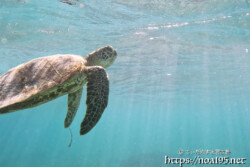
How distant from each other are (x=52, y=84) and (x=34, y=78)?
51 cm

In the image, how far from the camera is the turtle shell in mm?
3564

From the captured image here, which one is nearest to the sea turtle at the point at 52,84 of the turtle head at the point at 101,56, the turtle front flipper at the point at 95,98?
the turtle front flipper at the point at 95,98

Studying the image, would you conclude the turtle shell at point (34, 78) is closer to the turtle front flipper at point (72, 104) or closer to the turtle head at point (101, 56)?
the turtle head at point (101, 56)

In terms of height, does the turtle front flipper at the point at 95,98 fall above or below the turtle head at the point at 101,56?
below

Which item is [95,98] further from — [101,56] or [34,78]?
[101,56]

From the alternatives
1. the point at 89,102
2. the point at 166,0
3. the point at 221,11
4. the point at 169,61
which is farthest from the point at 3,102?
the point at 169,61

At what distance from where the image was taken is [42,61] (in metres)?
4.20

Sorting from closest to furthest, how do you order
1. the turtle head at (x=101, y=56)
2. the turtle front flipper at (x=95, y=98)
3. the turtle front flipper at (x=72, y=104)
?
the turtle front flipper at (x=95, y=98) → the turtle head at (x=101, y=56) → the turtle front flipper at (x=72, y=104)

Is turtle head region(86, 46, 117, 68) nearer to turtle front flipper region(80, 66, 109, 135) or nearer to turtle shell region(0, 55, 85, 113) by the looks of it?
turtle shell region(0, 55, 85, 113)

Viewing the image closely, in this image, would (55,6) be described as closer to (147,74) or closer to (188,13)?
(188,13)

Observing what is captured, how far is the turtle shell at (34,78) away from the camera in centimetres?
356

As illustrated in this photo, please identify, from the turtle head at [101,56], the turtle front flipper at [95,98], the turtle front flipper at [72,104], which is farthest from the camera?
the turtle front flipper at [72,104]

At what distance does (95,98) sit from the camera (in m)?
3.66

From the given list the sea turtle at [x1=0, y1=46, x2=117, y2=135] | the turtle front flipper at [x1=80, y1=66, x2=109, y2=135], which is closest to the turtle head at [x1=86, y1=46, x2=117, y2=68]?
the sea turtle at [x1=0, y1=46, x2=117, y2=135]
